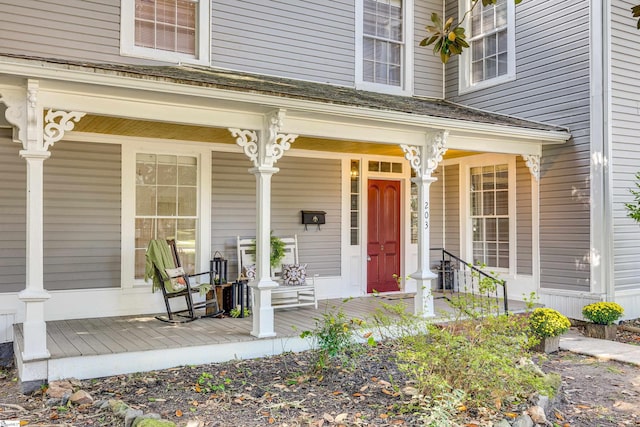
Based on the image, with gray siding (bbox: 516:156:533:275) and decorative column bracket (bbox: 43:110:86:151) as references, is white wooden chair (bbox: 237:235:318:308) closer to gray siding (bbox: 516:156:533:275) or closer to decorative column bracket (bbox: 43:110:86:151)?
decorative column bracket (bbox: 43:110:86:151)

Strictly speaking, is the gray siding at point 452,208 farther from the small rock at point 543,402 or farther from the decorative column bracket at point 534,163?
the small rock at point 543,402

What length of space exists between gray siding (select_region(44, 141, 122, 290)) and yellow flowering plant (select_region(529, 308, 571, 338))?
17.7 ft

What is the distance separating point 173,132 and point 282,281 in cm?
270

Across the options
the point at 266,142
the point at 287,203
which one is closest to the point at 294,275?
the point at 287,203

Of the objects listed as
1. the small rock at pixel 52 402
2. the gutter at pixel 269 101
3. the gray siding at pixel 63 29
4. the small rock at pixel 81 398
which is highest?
the gray siding at pixel 63 29

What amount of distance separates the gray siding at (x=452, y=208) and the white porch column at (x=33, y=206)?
7.04m

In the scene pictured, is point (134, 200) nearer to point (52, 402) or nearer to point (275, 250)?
point (275, 250)

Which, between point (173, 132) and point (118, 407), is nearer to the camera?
point (118, 407)

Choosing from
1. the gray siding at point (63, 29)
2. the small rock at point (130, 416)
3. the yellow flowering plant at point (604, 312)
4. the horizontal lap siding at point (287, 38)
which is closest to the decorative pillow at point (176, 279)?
the small rock at point (130, 416)

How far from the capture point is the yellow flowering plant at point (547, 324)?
238 inches

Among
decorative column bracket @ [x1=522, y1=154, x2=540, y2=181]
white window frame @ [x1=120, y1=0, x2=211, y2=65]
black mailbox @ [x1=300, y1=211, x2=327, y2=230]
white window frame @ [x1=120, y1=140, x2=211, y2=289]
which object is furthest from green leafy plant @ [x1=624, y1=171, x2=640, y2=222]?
white window frame @ [x1=120, y1=0, x2=211, y2=65]

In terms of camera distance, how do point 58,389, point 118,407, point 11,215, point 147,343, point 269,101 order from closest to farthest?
1. point 118,407
2. point 58,389
3. point 147,343
4. point 269,101
5. point 11,215

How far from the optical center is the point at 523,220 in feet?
28.4

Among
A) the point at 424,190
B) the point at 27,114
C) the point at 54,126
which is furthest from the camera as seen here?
the point at 424,190
